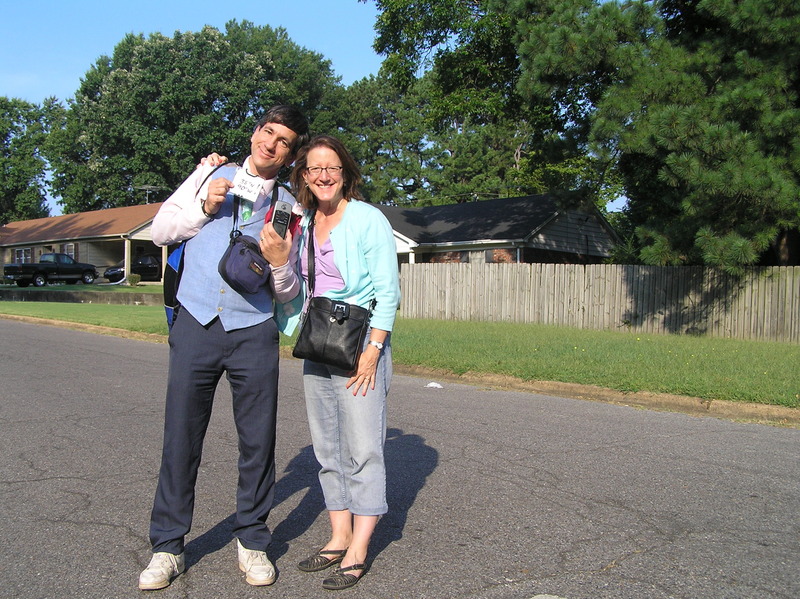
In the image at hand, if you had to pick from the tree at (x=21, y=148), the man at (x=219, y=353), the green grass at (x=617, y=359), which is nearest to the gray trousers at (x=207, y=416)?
the man at (x=219, y=353)

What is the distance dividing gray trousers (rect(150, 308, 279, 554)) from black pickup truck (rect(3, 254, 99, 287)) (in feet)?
138

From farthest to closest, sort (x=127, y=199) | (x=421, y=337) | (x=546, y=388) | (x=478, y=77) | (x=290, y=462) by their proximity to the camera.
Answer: (x=127, y=199) < (x=478, y=77) < (x=421, y=337) < (x=546, y=388) < (x=290, y=462)

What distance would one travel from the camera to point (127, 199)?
56.7 meters

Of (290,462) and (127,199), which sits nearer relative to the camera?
(290,462)

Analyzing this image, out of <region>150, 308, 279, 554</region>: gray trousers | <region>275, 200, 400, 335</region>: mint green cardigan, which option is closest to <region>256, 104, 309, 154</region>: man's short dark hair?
<region>275, 200, 400, 335</region>: mint green cardigan

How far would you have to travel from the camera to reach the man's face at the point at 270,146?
3.54 m

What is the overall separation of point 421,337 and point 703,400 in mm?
7121

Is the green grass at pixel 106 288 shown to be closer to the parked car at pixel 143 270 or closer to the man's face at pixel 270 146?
the parked car at pixel 143 270

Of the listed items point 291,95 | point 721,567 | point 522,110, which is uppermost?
Result: point 291,95

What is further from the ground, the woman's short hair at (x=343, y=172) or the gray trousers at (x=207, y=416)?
the woman's short hair at (x=343, y=172)

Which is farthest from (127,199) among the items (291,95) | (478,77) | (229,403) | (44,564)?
(44,564)

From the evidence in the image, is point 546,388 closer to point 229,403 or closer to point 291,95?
point 229,403

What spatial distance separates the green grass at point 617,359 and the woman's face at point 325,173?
6278 millimetres

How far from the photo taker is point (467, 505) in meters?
4.62
